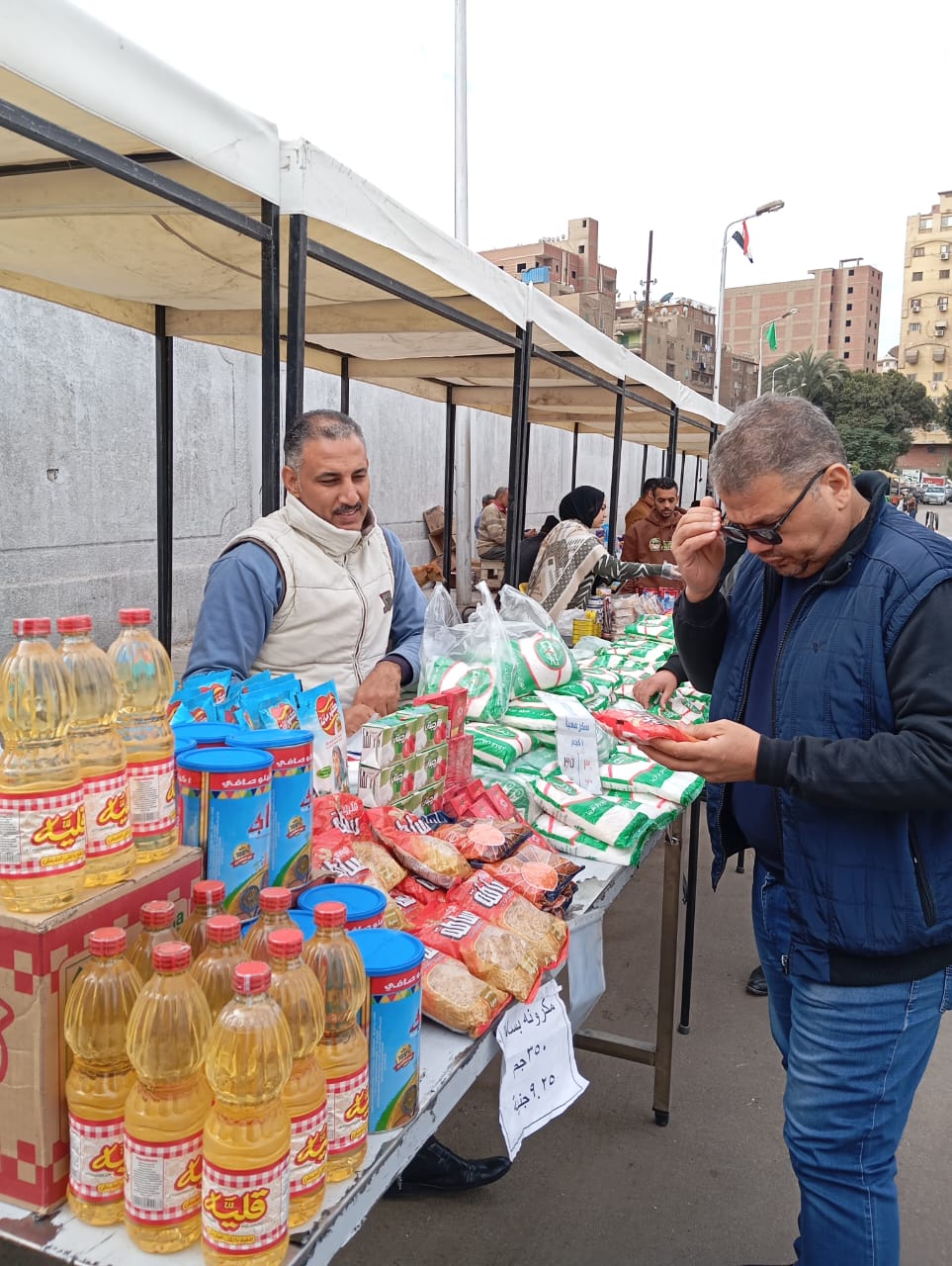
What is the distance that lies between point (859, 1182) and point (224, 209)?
2.93 m

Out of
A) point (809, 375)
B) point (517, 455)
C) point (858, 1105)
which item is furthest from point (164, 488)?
point (809, 375)

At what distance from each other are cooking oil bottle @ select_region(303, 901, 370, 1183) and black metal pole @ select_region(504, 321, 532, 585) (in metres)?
3.92

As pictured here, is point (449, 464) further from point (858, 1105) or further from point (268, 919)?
point (268, 919)

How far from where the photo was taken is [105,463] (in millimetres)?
7395

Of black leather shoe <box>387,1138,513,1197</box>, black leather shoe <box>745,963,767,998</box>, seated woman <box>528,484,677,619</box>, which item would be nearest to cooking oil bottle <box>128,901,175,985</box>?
black leather shoe <box>387,1138,513,1197</box>

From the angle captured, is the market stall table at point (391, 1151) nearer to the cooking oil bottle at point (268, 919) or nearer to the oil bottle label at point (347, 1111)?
the oil bottle label at point (347, 1111)

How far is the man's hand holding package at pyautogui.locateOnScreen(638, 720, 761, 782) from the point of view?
165cm

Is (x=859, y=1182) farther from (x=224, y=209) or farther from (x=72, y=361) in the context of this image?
(x=72, y=361)

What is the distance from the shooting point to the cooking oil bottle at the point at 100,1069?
1019 mm

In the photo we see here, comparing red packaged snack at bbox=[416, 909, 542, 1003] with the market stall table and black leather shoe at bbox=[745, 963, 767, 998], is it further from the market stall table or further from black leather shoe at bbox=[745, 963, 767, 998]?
black leather shoe at bbox=[745, 963, 767, 998]

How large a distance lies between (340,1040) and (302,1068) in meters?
0.09

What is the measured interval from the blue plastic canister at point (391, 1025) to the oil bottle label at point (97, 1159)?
1.04 feet

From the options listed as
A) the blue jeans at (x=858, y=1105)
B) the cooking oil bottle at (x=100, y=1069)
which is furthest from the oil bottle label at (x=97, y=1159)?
the blue jeans at (x=858, y=1105)

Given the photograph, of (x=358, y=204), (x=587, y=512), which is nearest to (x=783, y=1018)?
(x=358, y=204)
